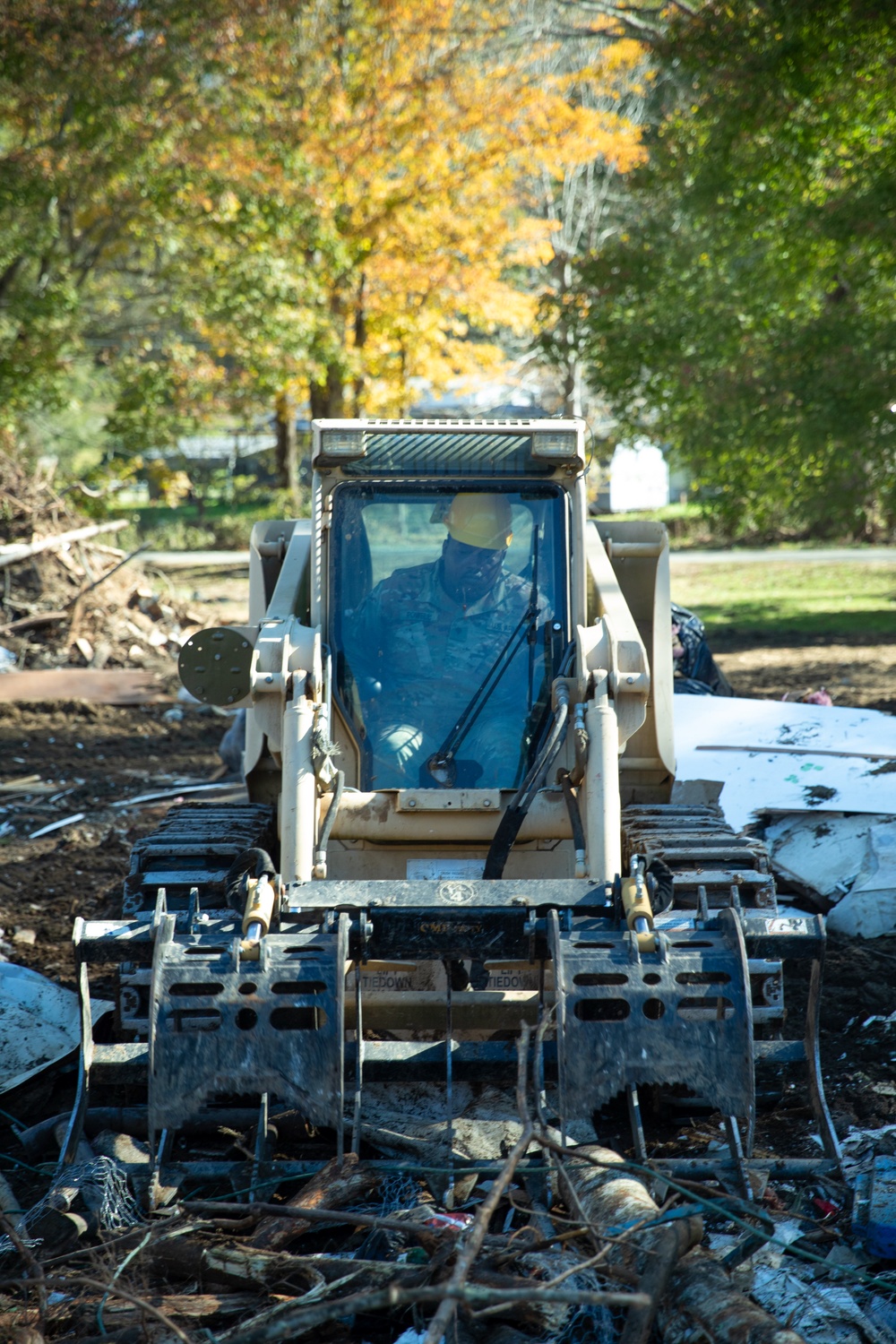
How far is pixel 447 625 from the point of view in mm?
5234

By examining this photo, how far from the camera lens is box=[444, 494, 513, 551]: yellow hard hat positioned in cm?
528

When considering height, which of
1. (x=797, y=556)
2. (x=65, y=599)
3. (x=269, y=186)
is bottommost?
(x=65, y=599)

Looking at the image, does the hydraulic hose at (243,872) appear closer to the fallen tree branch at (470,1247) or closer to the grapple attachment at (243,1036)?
the grapple attachment at (243,1036)

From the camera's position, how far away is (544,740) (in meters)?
4.96

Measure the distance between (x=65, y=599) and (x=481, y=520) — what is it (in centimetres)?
1135

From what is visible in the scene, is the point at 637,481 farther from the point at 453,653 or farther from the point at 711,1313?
the point at 711,1313

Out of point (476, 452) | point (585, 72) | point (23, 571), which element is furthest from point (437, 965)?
point (585, 72)

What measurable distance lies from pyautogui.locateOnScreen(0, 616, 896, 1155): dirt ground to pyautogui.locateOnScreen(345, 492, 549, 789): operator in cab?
183cm

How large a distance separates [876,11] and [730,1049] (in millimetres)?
11244

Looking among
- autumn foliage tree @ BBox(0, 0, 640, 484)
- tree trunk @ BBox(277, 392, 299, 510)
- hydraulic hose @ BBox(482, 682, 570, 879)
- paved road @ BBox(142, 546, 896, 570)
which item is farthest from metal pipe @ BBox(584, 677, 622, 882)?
tree trunk @ BBox(277, 392, 299, 510)

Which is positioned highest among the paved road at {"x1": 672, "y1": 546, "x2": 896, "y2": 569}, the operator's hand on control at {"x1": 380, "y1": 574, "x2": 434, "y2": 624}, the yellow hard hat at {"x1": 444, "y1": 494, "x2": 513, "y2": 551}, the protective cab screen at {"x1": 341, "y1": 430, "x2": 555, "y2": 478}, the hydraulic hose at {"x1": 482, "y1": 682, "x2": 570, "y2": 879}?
the paved road at {"x1": 672, "y1": 546, "x2": 896, "y2": 569}

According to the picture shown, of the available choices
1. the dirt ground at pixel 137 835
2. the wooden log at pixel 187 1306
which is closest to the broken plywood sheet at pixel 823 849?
the dirt ground at pixel 137 835

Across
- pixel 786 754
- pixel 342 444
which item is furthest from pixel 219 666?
pixel 786 754

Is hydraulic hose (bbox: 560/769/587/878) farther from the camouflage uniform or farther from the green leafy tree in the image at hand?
the green leafy tree
